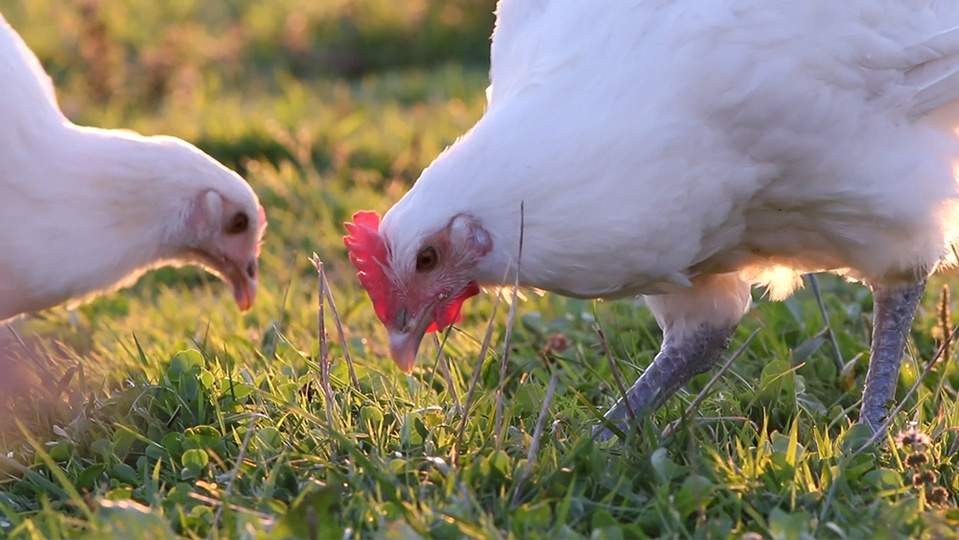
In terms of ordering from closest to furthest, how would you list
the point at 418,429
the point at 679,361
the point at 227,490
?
the point at 227,490, the point at 418,429, the point at 679,361

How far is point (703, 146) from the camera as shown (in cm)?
315

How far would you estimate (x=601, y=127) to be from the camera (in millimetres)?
3131

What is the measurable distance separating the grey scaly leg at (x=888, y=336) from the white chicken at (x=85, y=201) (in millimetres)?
2140

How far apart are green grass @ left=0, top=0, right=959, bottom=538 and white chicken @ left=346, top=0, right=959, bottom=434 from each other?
0.27m

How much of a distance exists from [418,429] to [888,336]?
147 cm

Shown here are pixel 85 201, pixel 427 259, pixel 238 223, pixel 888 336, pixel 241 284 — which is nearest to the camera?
pixel 427 259

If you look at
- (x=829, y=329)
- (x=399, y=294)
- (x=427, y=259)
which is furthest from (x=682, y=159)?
(x=829, y=329)

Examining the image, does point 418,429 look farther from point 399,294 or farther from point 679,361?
point 679,361

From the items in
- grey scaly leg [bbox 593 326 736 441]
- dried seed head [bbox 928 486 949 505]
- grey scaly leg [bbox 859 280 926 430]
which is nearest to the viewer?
dried seed head [bbox 928 486 949 505]

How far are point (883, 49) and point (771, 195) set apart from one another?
53 centimetres

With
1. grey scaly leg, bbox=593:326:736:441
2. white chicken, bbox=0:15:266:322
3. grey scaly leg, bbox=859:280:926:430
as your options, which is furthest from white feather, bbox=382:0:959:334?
white chicken, bbox=0:15:266:322

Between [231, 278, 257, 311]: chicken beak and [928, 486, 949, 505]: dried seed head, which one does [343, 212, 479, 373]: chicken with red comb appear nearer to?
[928, 486, 949, 505]: dried seed head

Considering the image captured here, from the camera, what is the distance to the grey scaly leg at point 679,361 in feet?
12.9

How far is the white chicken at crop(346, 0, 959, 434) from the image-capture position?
311cm
